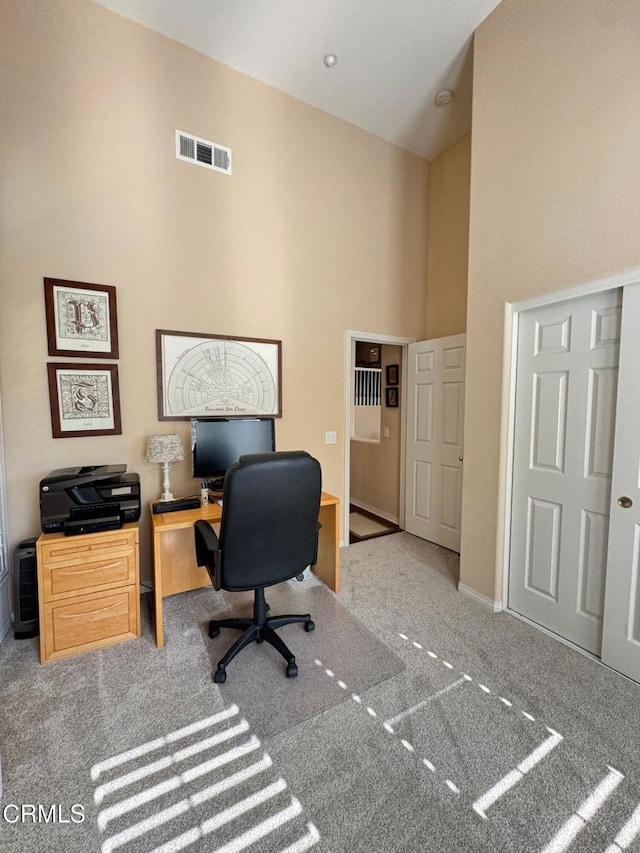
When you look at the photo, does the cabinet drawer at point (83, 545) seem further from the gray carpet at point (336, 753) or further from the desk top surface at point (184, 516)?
the gray carpet at point (336, 753)

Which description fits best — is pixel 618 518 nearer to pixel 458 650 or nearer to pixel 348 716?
pixel 458 650

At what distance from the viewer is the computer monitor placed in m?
2.54

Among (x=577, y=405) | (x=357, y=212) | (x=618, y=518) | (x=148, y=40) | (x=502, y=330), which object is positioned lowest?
(x=618, y=518)

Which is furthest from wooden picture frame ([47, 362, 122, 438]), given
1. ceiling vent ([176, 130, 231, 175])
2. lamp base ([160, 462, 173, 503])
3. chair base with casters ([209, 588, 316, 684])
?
ceiling vent ([176, 130, 231, 175])

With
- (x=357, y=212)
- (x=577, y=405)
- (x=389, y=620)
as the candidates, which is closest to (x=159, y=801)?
(x=389, y=620)

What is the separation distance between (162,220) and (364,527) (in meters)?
3.47

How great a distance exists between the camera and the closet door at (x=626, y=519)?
5.93 ft

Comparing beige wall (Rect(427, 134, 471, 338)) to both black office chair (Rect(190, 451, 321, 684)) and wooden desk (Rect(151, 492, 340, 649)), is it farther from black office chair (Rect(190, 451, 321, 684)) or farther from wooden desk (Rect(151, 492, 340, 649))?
black office chair (Rect(190, 451, 321, 684))

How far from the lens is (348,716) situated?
5.33ft

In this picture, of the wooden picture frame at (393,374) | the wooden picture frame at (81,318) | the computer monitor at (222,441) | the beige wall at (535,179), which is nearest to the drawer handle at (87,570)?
the computer monitor at (222,441)

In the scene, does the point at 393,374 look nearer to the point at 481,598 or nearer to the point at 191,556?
the point at 481,598

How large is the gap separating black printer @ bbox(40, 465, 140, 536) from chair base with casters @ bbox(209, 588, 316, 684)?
0.87m

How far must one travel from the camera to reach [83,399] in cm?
239

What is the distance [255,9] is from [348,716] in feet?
13.5
